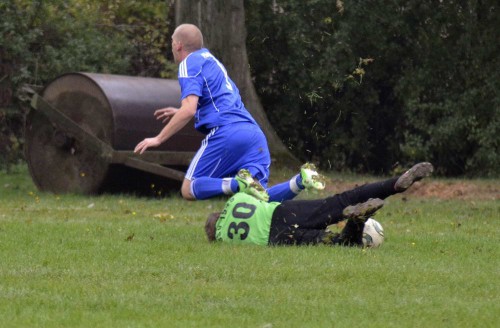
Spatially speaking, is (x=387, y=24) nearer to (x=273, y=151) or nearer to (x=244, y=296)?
(x=273, y=151)

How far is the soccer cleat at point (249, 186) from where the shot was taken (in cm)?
1072

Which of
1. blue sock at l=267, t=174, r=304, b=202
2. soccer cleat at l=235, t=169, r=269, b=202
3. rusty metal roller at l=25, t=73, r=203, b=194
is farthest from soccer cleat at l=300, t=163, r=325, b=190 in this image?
rusty metal roller at l=25, t=73, r=203, b=194

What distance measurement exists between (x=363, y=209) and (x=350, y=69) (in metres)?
12.0

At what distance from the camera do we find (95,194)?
17.1 m

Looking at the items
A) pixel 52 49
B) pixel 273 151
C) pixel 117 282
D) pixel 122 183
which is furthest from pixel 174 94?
pixel 117 282

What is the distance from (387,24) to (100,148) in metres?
6.67

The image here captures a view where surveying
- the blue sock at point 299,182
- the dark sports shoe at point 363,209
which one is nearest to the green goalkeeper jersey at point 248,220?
the blue sock at point 299,182

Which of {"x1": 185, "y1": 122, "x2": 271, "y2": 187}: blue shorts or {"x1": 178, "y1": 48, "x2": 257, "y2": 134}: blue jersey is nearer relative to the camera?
{"x1": 178, "y1": 48, "x2": 257, "y2": 134}: blue jersey

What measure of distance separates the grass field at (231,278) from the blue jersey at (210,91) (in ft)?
3.45

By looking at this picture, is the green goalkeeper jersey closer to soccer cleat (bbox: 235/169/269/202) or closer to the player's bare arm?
soccer cleat (bbox: 235/169/269/202)

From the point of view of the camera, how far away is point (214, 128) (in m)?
11.7

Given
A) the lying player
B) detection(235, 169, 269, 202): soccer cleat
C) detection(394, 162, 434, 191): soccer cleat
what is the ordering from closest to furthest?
detection(394, 162, 434, 191): soccer cleat < the lying player < detection(235, 169, 269, 202): soccer cleat

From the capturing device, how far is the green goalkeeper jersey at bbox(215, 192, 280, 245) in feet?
34.3

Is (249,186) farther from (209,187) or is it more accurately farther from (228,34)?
(228,34)
